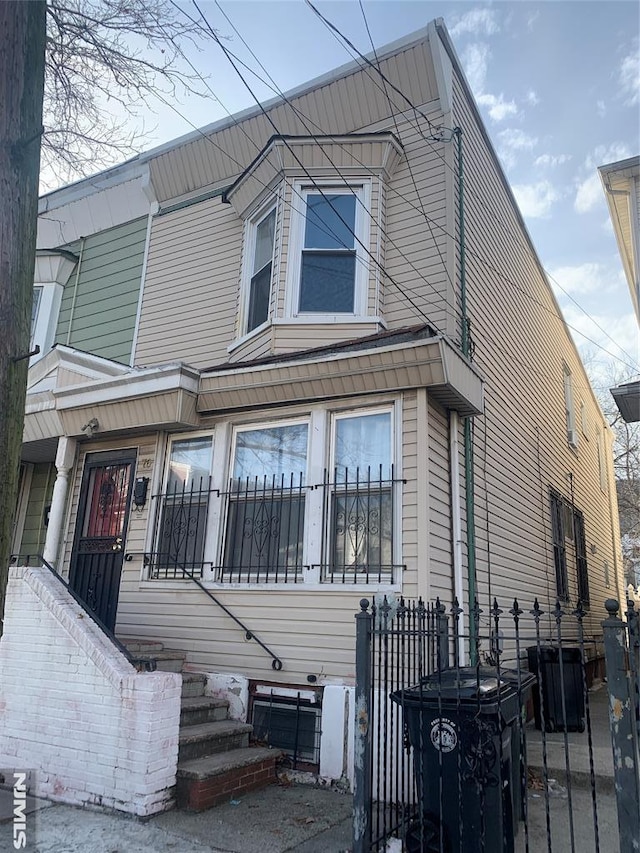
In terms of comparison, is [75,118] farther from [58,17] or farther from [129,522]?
[129,522]

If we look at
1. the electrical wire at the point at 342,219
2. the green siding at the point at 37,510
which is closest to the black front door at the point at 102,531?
the green siding at the point at 37,510

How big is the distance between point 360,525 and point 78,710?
2815mm

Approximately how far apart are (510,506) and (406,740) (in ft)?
16.7

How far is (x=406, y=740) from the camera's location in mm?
3986

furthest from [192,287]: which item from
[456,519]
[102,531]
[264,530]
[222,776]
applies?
[222,776]

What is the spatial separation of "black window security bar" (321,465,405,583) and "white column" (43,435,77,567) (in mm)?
3558

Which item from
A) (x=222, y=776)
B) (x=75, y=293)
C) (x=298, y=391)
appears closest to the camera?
(x=222, y=776)

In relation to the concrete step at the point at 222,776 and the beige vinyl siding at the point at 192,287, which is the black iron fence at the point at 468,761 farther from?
the beige vinyl siding at the point at 192,287

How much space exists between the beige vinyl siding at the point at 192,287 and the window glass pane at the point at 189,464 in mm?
1275

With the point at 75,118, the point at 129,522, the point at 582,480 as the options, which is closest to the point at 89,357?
the point at 129,522

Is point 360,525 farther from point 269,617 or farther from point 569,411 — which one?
point 569,411

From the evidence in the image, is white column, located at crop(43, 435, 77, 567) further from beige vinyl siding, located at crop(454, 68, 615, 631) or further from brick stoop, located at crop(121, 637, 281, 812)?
beige vinyl siding, located at crop(454, 68, 615, 631)

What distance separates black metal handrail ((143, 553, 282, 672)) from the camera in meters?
6.04

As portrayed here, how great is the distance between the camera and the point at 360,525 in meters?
6.15
